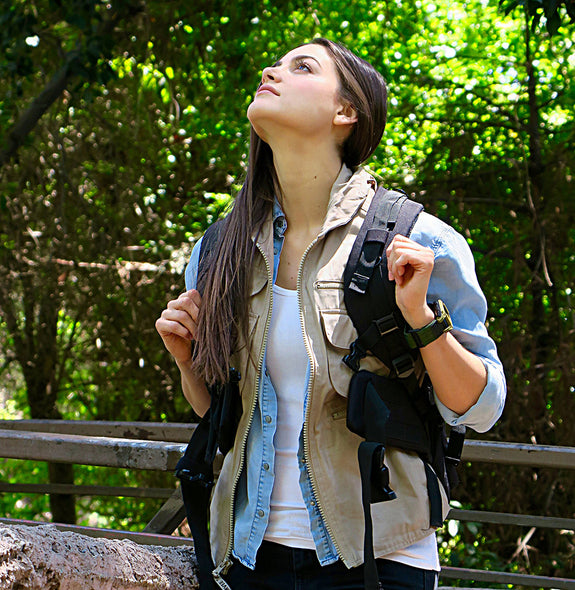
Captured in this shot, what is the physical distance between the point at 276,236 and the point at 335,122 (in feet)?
0.94

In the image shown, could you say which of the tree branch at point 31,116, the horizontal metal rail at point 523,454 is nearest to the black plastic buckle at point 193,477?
the horizontal metal rail at point 523,454

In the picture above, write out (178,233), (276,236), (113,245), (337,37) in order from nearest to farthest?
(276,236), (337,37), (178,233), (113,245)

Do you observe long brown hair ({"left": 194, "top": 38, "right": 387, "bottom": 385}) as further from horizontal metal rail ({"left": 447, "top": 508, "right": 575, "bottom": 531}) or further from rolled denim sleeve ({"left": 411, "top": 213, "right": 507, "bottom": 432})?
horizontal metal rail ({"left": 447, "top": 508, "right": 575, "bottom": 531})

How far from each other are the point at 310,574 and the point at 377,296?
52 cm

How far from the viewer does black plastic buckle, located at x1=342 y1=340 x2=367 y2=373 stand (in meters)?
1.50

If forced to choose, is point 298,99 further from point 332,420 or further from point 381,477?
point 381,477

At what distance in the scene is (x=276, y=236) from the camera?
5.79 ft

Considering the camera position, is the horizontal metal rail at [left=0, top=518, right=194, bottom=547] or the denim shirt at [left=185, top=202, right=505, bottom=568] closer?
the denim shirt at [left=185, top=202, right=505, bottom=568]

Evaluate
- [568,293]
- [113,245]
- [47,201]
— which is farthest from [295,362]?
[47,201]

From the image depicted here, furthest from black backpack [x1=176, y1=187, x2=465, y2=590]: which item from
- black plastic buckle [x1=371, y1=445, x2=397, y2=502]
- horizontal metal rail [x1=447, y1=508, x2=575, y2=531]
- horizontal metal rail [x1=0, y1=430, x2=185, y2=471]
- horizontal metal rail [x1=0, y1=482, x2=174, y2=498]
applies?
horizontal metal rail [x1=0, y1=482, x2=174, y2=498]

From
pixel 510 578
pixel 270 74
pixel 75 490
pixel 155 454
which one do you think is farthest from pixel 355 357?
pixel 75 490

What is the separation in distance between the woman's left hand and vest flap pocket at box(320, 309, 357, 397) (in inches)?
5.1

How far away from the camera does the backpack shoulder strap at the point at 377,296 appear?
1.50 metres

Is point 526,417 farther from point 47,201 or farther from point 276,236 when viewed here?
point 47,201
